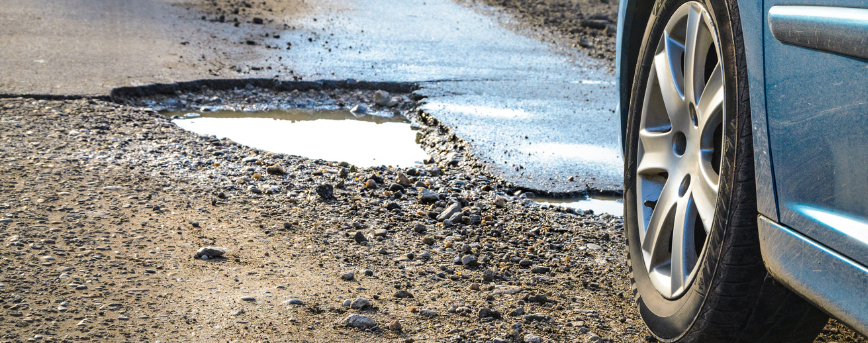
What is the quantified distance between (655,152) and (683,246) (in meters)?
0.41

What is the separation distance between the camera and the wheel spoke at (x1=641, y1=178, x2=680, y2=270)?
198 cm

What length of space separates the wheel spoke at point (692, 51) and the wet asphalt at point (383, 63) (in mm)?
1780

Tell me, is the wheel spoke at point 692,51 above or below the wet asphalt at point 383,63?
above

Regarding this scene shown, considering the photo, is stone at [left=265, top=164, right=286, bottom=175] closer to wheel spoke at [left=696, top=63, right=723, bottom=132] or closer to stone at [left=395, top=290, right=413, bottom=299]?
stone at [left=395, top=290, right=413, bottom=299]

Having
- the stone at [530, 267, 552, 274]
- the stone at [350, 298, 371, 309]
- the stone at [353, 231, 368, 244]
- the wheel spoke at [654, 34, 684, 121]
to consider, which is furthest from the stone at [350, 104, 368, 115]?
the wheel spoke at [654, 34, 684, 121]

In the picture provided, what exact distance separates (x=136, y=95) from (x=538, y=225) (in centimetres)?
341

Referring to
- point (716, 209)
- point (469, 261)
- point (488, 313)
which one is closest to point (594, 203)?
point (469, 261)

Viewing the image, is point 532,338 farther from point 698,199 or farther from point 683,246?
point 698,199

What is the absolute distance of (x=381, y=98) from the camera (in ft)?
17.6

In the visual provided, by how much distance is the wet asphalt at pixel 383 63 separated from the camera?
4.34 metres

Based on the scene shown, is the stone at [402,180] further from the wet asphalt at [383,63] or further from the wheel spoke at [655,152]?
the wheel spoke at [655,152]

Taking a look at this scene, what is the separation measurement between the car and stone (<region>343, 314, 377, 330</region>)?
812 millimetres

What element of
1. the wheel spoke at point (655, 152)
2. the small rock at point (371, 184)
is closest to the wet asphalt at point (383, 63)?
the small rock at point (371, 184)

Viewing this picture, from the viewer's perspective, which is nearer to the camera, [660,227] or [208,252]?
[660,227]
